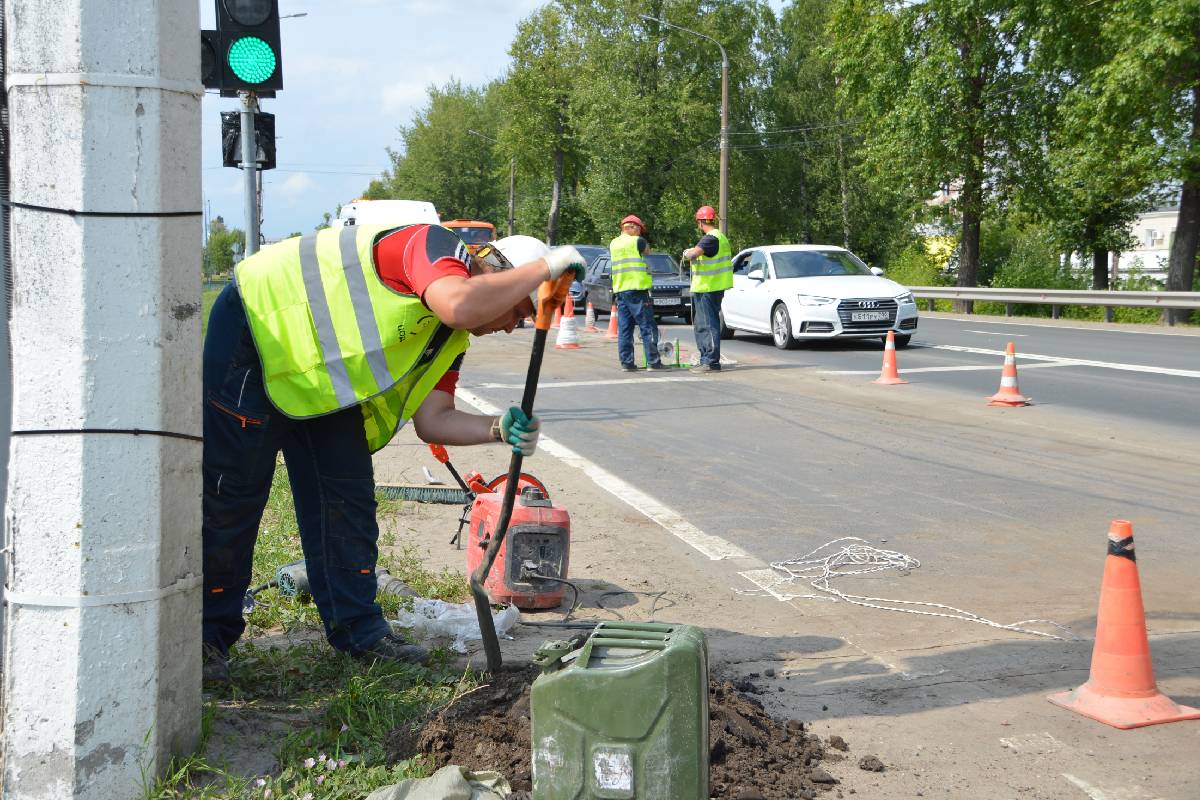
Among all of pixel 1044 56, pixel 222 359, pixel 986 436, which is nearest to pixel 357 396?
pixel 222 359

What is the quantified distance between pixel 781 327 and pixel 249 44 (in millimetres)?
11837

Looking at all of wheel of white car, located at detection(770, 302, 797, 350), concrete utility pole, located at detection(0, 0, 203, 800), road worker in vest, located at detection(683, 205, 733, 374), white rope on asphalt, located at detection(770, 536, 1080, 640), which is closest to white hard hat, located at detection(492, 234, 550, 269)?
concrete utility pole, located at detection(0, 0, 203, 800)

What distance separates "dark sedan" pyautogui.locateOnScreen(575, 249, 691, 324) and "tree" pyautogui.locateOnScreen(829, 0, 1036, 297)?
40.9ft

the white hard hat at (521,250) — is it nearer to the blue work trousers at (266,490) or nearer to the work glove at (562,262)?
the work glove at (562,262)

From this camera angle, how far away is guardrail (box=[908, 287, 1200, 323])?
23625 mm

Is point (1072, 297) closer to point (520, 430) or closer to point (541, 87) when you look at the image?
point (520, 430)

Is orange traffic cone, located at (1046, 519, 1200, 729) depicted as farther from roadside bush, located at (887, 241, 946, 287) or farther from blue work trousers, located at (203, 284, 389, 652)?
roadside bush, located at (887, 241, 946, 287)

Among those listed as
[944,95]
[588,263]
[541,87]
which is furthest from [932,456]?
[541,87]

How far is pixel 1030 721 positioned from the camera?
3793mm

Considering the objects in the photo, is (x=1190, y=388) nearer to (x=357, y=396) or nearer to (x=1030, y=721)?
(x=1030, y=721)

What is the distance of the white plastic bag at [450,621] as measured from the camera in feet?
15.1

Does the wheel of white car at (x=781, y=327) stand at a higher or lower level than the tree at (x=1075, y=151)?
lower

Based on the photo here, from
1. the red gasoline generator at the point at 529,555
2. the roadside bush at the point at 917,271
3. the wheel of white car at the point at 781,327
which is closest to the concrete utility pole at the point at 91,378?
the red gasoline generator at the point at 529,555

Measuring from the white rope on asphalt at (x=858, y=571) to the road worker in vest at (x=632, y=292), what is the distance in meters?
8.98
